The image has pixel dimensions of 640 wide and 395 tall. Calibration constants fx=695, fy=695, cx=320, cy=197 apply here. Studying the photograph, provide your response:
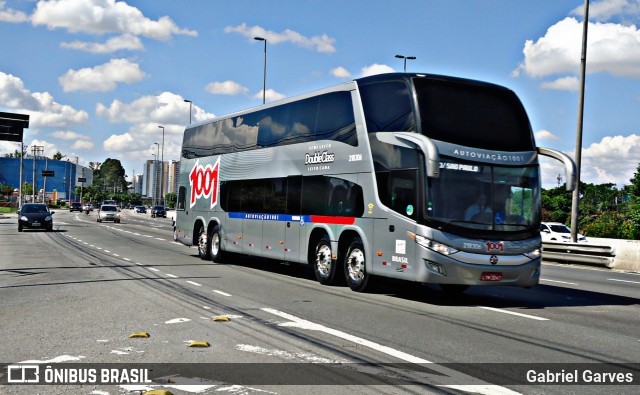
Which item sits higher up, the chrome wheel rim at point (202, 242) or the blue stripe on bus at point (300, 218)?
the blue stripe on bus at point (300, 218)

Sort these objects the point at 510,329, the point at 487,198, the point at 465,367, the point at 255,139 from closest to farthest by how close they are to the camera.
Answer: the point at 465,367 < the point at 510,329 < the point at 487,198 < the point at 255,139

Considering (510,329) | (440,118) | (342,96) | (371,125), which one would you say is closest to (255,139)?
(342,96)

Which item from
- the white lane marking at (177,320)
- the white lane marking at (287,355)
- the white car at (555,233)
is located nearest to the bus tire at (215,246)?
the white lane marking at (177,320)

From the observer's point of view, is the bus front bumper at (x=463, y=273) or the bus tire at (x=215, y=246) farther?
the bus tire at (x=215, y=246)

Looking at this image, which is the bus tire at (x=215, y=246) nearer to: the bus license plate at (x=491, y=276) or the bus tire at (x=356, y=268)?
the bus tire at (x=356, y=268)

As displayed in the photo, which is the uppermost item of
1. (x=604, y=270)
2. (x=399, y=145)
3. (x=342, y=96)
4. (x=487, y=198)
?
(x=342, y=96)

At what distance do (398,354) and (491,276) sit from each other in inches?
183

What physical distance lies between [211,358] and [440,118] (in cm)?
650

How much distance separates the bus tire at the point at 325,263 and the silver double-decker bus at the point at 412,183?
0.03m

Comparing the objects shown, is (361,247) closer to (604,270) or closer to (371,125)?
(371,125)

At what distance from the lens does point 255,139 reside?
1791 cm

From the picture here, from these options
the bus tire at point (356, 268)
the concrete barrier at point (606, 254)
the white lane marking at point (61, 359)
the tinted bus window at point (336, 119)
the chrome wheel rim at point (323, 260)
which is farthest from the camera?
the concrete barrier at point (606, 254)

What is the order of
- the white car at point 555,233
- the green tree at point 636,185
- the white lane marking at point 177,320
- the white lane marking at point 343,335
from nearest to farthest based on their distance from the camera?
1. the white lane marking at point 343,335
2. the white lane marking at point 177,320
3. the white car at point 555,233
4. the green tree at point 636,185

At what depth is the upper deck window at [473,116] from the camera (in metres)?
11.7
